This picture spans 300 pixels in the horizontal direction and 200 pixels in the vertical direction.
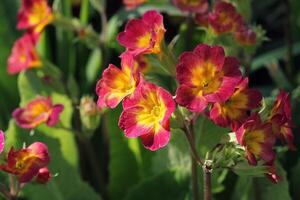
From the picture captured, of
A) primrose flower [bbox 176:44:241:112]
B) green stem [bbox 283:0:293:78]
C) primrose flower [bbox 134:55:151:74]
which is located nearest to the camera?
primrose flower [bbox 176:44:241:112]

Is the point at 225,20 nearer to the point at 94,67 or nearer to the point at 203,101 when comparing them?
the point at 203,101

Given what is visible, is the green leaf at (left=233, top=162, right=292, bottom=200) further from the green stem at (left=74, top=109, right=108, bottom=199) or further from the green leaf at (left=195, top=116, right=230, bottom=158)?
the green stem at (left=74, top=109, right=108, bottom=199)

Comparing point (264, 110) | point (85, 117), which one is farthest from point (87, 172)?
point (264, 110)

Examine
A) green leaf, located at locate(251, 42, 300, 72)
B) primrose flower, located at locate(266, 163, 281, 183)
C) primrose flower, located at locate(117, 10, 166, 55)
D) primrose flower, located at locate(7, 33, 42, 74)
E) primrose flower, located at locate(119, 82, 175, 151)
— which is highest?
primrose flower, located at locate(117, 10, 166, 55)

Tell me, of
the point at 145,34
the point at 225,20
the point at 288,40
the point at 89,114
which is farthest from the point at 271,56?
the point at 145,34

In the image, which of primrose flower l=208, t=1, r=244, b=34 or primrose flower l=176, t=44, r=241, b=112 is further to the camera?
primrose flower l=208, t=1, r=244, b=34

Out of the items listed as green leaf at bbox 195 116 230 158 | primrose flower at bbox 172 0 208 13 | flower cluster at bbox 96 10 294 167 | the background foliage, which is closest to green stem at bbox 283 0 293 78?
the background foliage

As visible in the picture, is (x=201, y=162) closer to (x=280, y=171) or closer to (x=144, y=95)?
(x=144, y=95)
